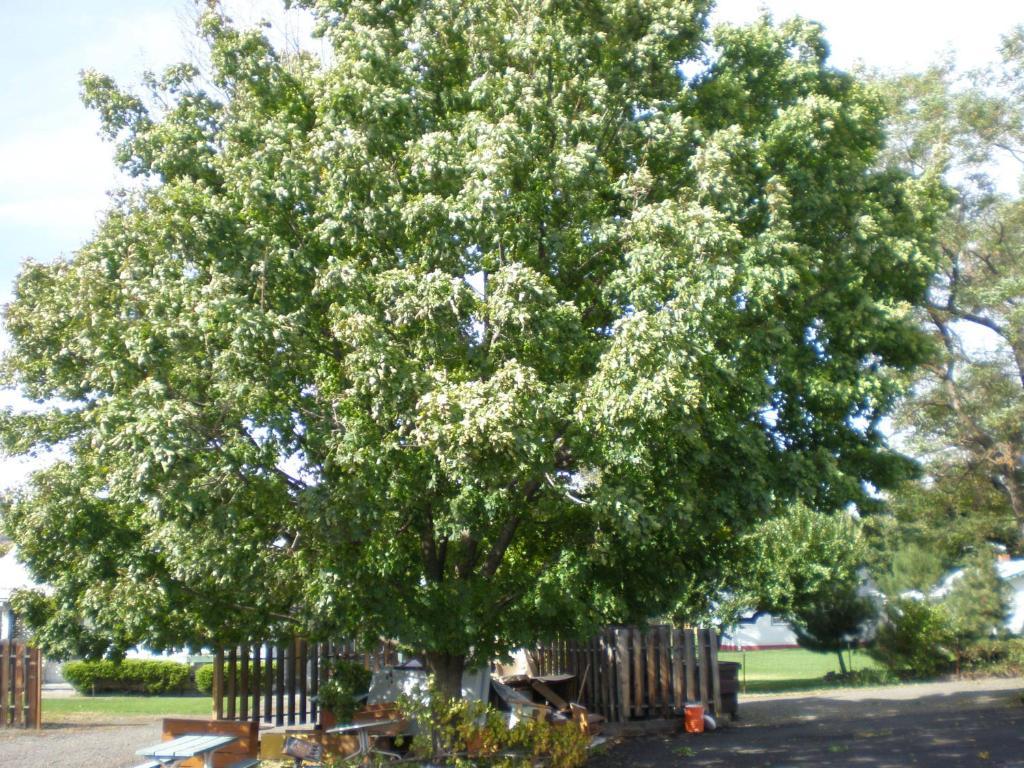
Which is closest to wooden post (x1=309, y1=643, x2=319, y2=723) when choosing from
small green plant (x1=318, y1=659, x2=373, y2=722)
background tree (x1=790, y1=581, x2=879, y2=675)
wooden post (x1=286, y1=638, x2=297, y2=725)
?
wooden post (x1=286, y1=638, x2=297, y2=725)

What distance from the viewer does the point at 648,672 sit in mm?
17203

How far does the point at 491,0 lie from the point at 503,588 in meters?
6.74

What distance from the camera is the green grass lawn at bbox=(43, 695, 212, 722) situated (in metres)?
19.7

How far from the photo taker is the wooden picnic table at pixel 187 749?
920 centimetres

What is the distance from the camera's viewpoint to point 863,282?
1254cm

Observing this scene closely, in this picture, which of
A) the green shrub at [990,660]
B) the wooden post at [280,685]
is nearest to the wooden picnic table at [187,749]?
the wooden post at [280,685]

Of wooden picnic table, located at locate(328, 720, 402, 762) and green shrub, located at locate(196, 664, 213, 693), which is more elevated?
wooden picnic table, located at locate(328, 720, 402, 762)

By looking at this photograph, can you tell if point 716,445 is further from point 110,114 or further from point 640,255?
point 110,114

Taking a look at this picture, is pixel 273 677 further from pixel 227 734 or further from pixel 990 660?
pixel 990 660

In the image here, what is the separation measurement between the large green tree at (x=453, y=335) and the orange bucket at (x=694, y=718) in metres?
5.52

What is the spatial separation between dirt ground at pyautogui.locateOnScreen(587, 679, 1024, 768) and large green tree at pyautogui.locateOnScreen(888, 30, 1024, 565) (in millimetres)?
4713

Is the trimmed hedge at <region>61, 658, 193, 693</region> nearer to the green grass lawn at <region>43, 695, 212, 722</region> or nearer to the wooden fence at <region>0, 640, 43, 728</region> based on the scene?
the green grass lawn at <region>43, 695, 212, 722</region>

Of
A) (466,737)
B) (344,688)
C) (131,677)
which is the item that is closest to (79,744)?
(344,688)

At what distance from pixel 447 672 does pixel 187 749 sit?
129 inches
